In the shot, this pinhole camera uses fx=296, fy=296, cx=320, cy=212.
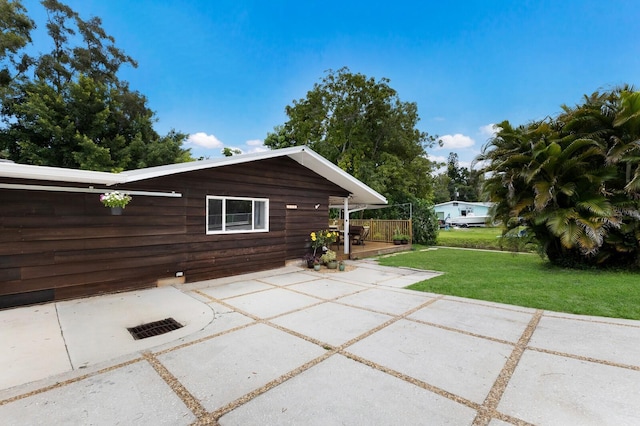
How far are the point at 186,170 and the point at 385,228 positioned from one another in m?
10.8

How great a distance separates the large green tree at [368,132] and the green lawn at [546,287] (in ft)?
33.9

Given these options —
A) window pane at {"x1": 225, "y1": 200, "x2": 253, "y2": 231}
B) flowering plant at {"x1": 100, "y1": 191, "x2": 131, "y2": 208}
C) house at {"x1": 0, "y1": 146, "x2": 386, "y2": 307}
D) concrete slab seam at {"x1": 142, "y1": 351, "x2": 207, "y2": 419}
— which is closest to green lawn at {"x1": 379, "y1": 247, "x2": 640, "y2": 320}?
house at {"x1": 0, "y1": 146, "x2": 386, "y2": 307}

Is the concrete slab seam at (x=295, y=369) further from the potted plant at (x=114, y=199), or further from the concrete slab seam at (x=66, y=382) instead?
the potted plant at (x=114, y=199)

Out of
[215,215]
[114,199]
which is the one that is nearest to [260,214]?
[215,215]

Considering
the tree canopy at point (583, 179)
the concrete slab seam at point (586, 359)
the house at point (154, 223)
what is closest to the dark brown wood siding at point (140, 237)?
the house at point (154, 223)

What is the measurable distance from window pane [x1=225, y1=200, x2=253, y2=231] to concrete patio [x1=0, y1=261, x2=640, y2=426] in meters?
2.81

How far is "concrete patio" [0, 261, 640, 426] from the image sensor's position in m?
2.18

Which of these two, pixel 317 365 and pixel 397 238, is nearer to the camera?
pixel 317 365

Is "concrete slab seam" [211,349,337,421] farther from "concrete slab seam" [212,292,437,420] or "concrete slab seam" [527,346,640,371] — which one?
"concrete slab seam" [527,346,640,371]

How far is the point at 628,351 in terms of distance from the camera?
3107 millimetres

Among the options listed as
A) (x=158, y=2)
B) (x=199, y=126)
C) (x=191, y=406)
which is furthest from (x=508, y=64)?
(x=199, y=126)

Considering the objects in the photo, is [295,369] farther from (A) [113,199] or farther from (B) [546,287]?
(B) [546,287]

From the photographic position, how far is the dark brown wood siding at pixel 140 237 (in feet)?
15.6

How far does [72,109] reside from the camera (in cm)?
1594
